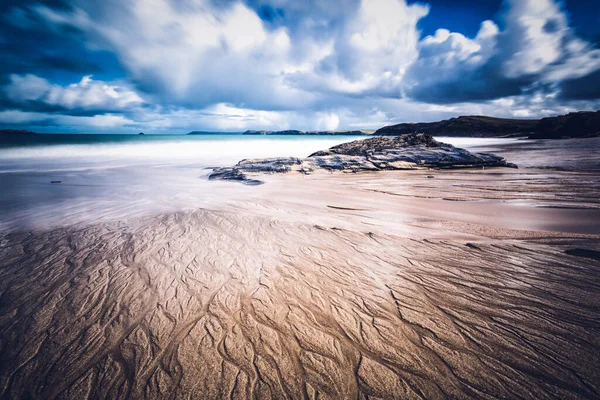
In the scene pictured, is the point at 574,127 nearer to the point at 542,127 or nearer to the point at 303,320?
the point at 542,127

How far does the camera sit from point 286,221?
20.5ft

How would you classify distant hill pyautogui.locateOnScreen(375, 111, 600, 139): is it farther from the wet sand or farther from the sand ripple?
the sand ripple

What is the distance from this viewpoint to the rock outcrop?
13.8m

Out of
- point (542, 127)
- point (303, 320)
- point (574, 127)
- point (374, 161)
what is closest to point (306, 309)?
point (303, 320)

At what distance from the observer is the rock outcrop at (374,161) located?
13773 mm

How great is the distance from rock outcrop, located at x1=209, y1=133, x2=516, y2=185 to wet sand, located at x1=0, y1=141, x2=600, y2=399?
8.04 metres

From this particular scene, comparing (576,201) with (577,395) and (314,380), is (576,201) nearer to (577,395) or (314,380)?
(577,395)

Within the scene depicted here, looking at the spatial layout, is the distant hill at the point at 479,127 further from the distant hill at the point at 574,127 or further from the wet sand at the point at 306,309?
the wet sand at the point at 306,309

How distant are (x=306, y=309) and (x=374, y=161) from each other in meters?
13.8

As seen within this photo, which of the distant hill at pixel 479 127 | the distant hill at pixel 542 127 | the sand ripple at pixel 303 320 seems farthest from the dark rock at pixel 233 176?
the distant hill at pixel 479 127

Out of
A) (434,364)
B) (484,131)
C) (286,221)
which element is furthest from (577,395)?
(484,131)

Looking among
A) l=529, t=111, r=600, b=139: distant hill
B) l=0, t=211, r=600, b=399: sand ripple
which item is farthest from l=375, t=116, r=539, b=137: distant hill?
l=0, t=211, r=600, b=399: sand ripple

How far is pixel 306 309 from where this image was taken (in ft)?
10.3

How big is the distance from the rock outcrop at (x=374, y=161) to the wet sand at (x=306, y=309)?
8036 millimetres
